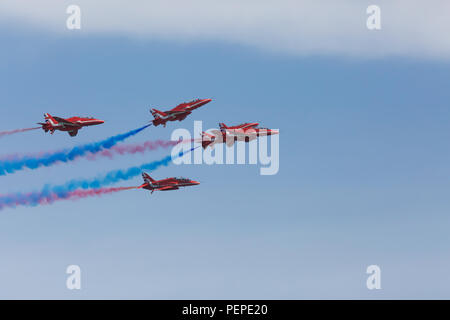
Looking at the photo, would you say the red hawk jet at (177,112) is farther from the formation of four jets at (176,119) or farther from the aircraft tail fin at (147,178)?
the aircraft tail fin at (147,178)

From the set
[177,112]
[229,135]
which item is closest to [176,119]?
[177,112]

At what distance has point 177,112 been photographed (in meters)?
175

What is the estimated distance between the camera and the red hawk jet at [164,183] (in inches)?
6865

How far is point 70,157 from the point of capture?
6718 inches

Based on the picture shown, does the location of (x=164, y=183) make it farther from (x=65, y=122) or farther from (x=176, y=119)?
(x=65, y=122)

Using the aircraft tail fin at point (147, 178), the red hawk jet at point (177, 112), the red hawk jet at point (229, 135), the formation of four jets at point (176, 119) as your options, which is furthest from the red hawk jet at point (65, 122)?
the red hawk jet at point (229, 135)

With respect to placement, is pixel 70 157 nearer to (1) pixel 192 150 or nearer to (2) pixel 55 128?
(2) pixel 55 128

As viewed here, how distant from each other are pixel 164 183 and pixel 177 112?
569 inches

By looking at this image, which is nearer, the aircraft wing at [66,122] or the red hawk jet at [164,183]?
the aircraft wing at [66,122]

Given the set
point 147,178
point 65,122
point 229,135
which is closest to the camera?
point 65,122
